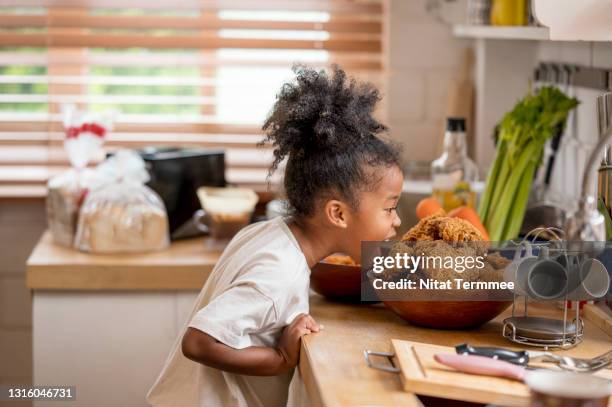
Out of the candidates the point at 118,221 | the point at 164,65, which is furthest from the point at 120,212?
the point at 164,65

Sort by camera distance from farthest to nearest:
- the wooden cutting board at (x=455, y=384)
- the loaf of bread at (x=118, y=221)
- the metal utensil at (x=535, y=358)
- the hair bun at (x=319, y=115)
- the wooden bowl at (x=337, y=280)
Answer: the loaf of bread at (x=118, y=221) < the wooden bowl at (x=337, y=280) < the hair bun at (x=319, y=115) < the metal utensil at (x=535, y=358) < the wooden cutting board at (x=455, y=384)

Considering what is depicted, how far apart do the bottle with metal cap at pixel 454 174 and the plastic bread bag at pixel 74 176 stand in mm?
764

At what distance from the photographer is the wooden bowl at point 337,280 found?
154cm

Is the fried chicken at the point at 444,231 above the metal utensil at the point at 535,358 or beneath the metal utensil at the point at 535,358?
above

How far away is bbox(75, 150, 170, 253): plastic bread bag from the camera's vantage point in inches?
83.8

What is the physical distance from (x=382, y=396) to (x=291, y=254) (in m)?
0.35

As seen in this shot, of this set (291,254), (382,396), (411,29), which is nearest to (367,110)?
(291,254)

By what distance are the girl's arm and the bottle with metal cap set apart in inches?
26.9

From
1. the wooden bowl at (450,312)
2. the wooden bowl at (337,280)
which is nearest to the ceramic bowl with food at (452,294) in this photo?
the wooden bowl at (450,312)

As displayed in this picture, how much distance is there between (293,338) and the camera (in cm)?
134

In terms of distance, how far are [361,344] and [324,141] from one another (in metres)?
0.30

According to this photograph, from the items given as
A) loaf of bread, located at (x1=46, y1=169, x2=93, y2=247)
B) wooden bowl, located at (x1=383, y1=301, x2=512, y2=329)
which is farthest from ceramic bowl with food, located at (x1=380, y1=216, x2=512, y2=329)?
loaf of bread, located at (x1=46, y1=169, x2=93, y2=247)

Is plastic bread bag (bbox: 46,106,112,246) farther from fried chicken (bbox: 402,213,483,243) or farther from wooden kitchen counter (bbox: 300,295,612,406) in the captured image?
fried chicken (bbox: 402,213,483,243)

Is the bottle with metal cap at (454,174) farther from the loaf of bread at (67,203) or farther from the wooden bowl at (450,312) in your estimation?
the loaf of bread at (67,203)
